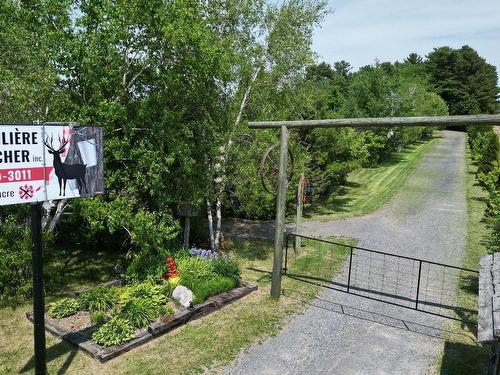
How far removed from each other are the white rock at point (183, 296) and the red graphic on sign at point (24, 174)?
4107 mm

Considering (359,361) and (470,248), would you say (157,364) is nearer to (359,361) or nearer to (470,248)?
(359,361)

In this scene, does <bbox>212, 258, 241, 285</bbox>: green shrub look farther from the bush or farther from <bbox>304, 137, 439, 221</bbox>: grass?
<bbox>304, 137, 439, 221</bbox>: grass

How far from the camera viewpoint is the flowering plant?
1006 cm

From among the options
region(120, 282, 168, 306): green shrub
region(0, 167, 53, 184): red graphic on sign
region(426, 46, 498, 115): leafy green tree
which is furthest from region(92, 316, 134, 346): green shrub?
region(426, 46, 498, 115): leafy green tree

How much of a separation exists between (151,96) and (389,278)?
8220 millimetres

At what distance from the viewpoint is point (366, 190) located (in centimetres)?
2761

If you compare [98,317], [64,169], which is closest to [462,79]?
[98,317]

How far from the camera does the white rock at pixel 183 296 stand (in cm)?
911

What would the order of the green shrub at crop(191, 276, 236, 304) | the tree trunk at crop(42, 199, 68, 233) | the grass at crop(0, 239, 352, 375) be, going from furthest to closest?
the tree trunk at crop(42, 199, 68, 233)
the green shrub at crop(191, 276, 236, 304)
the grass at crop(0, 239, 352, 375)

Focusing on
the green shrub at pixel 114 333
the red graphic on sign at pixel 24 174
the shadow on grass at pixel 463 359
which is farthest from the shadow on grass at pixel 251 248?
the red graphic on sign at pixel 24 174

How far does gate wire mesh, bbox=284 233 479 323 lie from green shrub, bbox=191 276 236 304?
1.97 meters

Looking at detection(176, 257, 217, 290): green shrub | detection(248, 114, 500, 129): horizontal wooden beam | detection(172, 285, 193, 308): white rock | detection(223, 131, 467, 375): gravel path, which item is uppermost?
detection(248, 114, 500, 129): horizontal wooden beam

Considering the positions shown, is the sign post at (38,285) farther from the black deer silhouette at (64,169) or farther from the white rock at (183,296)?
the white rock at (183,296)

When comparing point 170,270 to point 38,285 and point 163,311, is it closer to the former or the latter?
point 163,311
